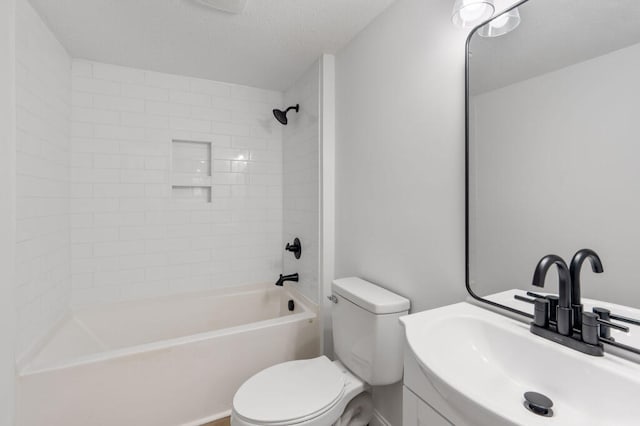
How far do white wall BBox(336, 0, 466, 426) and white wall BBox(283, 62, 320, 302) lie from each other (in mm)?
268

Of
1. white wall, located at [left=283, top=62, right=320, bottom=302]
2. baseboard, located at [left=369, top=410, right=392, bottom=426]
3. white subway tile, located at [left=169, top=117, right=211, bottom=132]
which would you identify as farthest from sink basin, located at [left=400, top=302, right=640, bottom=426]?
white subway tile, located at [left=169, top=117, right=211, bottom=132]

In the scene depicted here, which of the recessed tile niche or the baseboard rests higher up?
the recessed tile niche

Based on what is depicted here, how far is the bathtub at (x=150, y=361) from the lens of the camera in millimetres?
1373

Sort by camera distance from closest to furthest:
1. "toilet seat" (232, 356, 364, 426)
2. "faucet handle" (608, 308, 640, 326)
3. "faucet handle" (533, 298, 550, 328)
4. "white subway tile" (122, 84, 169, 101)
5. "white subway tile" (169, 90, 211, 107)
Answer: "faucet handle" (608, 308, 640, 326) < "faucet handle" (533, 298, 550, 328) < "toilet seat" (232, 356, 364, 426) < "white subway tile" (122, 84, 169, 101) < "white subway tile" (169, 90, 211, 107)

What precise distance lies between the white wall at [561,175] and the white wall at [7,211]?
189cm

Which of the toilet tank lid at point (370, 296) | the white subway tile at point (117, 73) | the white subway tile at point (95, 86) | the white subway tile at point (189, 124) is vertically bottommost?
the toilet tank lid at point (370, 296)

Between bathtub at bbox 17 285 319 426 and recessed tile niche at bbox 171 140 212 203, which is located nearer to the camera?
bathtub at bbox 17 285 319 426

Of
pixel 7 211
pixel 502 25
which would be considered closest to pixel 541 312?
pixel 502 25

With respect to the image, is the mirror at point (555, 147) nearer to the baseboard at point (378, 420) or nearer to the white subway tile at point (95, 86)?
the baseboard at point (378, 420)

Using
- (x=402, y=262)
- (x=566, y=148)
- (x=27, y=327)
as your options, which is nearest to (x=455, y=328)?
(x=402, y=262)

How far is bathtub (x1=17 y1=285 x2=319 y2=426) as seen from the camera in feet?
4.50

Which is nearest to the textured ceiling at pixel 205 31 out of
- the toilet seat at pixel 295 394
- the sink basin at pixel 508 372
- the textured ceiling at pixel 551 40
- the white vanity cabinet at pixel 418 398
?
the textured ceiling at pixel 551 40

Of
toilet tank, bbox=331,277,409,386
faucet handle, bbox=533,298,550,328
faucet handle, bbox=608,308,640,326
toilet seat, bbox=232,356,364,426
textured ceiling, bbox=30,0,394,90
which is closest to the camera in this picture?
faucet handle, bbox=608,308,640,326

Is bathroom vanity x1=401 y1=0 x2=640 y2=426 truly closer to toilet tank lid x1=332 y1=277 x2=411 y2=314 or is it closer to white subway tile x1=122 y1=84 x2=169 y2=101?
toilet tank lid x1=332 y1=277 x2=411 y2=314
